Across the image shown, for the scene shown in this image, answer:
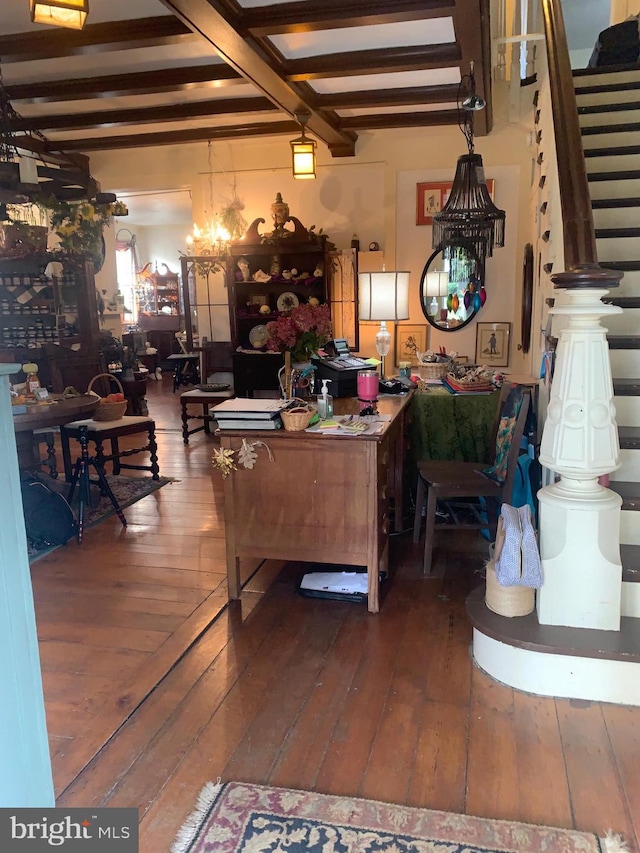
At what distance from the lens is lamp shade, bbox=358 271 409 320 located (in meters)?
4.32

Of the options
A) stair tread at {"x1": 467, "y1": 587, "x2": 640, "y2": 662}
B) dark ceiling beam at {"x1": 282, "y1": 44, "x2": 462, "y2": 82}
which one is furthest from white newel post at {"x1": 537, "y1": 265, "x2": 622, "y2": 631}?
dark ceiling beam at {"x1": 282, "y1": 44, "x2": 462, "y2": 82}

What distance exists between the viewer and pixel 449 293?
20.9 ft

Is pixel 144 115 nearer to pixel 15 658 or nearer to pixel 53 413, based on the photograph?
pixel 53 413

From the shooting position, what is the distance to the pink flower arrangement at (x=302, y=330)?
3.21m

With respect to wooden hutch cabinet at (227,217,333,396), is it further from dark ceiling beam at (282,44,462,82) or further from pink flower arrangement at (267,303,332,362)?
pink flower arrangement at (267,303,332,362)

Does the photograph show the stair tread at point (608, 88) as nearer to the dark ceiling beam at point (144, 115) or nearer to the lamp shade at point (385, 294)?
the lamp shade at point (385, 294)

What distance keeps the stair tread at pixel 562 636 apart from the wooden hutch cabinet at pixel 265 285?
4.33 meters

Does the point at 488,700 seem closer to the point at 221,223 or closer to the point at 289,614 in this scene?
the point at 289,614

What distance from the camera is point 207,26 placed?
332 cm

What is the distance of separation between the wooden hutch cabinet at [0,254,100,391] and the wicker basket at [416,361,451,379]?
3.76 m

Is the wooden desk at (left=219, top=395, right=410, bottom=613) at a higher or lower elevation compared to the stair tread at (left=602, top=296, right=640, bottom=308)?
lower

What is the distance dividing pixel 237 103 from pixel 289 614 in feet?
14.2

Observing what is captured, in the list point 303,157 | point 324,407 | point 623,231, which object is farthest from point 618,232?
point 303,157

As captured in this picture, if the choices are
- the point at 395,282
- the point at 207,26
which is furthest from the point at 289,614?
the point at 207,26
